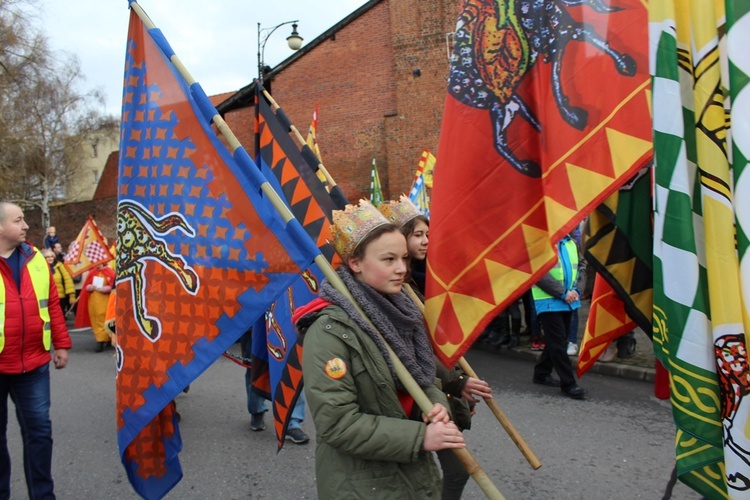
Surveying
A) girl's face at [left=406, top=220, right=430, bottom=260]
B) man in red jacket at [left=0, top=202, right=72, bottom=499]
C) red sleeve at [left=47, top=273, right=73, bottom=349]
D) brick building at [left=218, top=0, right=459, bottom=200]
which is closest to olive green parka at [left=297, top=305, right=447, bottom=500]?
girl's face at [left=406, top=220, right=430, bottom=260]

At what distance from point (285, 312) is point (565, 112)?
205 centimetres

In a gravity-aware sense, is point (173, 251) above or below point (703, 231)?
below

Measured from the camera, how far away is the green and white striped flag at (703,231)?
136 cm

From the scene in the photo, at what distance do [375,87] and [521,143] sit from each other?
1737 cm

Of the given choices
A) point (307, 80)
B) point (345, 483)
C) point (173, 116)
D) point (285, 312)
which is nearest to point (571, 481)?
point (285, 312)

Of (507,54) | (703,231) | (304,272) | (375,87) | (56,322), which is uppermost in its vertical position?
(375,87)

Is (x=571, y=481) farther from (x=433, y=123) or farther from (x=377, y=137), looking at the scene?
(x=377, y=137)

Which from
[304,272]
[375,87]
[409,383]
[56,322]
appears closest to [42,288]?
[56,322]

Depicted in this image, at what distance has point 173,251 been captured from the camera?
278 centimetres

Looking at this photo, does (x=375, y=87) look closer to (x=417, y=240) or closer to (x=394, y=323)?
(x=417, y=240)

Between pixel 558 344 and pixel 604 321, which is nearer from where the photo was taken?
pixel 604 321

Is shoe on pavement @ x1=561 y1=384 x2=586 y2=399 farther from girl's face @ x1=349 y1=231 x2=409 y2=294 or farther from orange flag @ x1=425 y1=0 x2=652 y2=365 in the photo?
girl's face @ x1=349 y1=231 x2=409 y2=294

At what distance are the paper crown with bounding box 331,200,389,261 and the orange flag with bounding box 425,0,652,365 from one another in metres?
0.22

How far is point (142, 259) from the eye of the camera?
9.42 feet
